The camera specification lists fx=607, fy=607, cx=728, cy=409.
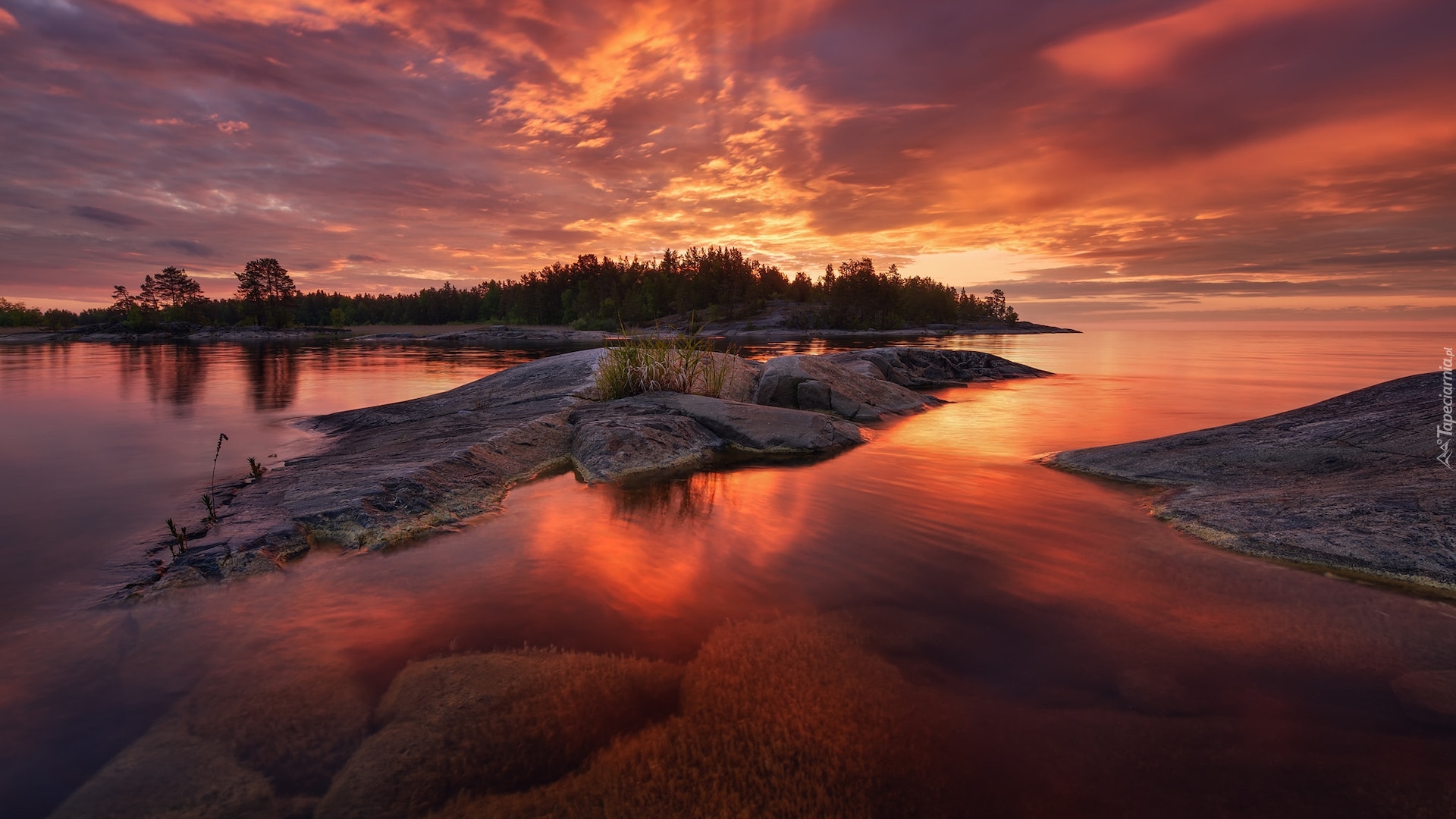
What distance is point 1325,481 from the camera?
5574mm

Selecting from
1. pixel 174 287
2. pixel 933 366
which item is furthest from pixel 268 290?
pixel 933 366

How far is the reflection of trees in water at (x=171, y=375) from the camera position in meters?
16.1

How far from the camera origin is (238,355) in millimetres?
38406

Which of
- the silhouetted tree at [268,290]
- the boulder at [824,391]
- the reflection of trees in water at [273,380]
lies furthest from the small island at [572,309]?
the boulder at [824,391]

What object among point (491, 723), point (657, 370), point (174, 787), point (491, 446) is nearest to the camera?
point (174, 787)

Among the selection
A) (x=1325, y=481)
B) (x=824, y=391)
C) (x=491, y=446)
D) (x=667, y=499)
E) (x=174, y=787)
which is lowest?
(x=174, y=787)

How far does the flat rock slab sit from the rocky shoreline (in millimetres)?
4145

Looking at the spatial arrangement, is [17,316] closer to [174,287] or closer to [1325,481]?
[174,287]

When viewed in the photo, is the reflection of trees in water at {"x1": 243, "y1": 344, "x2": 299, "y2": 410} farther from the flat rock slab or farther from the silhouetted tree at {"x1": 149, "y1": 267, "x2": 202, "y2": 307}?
the silhouetted tree at {"x1": 149, "y1": 267, "x2": 202, "y2": 307}

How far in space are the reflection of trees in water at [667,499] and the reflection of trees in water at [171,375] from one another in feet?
43.2

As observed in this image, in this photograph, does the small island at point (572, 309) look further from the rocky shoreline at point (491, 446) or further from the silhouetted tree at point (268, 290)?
the rocky shoreline at point (491, 446)

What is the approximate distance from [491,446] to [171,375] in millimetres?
24272

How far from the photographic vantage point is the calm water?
2502 millimetres

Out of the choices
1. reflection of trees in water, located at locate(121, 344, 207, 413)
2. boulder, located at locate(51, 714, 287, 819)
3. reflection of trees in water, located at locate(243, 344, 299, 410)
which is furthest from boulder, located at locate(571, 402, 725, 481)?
reflection of trees in water, located at locate(121, 344, 207, 413)
